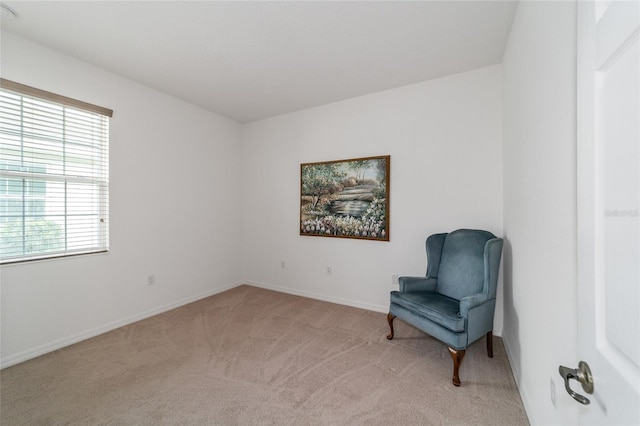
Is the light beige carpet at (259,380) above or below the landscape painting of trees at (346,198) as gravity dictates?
below

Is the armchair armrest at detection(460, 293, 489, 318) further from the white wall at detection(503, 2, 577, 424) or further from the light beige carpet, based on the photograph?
the light beige carpet

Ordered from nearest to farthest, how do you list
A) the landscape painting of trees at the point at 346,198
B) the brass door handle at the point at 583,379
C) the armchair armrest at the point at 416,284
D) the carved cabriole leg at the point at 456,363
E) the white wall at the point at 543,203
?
the brass door handle at the point at 583,379, the white wall at the point at 543,203, the carved cabriole leg at the point at 456,363, the armchair armrest at the point at 416,284, the landscape painting of trees at the point at 346,198

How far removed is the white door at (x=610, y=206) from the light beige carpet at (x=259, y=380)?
1364 mm

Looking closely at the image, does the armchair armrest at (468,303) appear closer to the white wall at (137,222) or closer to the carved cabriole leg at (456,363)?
the carved cabriole leg at (456,363)

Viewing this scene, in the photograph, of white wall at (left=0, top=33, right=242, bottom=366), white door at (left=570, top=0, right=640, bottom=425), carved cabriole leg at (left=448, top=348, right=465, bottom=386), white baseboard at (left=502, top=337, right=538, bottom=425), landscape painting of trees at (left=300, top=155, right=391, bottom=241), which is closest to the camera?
white door at (left=570, top=0, right=640, bottom=425)

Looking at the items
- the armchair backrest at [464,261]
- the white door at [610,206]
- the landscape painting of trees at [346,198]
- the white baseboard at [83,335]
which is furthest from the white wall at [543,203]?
the white baseboard at [83,335]

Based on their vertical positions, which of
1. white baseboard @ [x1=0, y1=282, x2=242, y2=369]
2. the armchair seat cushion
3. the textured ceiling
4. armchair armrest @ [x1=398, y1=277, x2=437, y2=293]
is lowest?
white baseboard @ [x1=0, y1=282, x2=242, y2=369]

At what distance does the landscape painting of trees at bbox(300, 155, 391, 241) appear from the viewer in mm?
3336

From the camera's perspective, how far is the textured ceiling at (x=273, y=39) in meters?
1.97

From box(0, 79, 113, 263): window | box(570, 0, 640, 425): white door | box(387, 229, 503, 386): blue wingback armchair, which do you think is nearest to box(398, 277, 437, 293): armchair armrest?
box(387, 229, 503, 386): blue wingback armchair

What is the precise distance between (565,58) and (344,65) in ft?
6.50

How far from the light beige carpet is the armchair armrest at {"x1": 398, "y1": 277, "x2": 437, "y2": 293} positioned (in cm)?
50

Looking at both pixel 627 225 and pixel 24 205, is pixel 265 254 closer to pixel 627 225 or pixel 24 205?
pixel 24 205

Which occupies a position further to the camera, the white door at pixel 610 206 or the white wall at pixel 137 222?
the white wall at pixel 137 222
